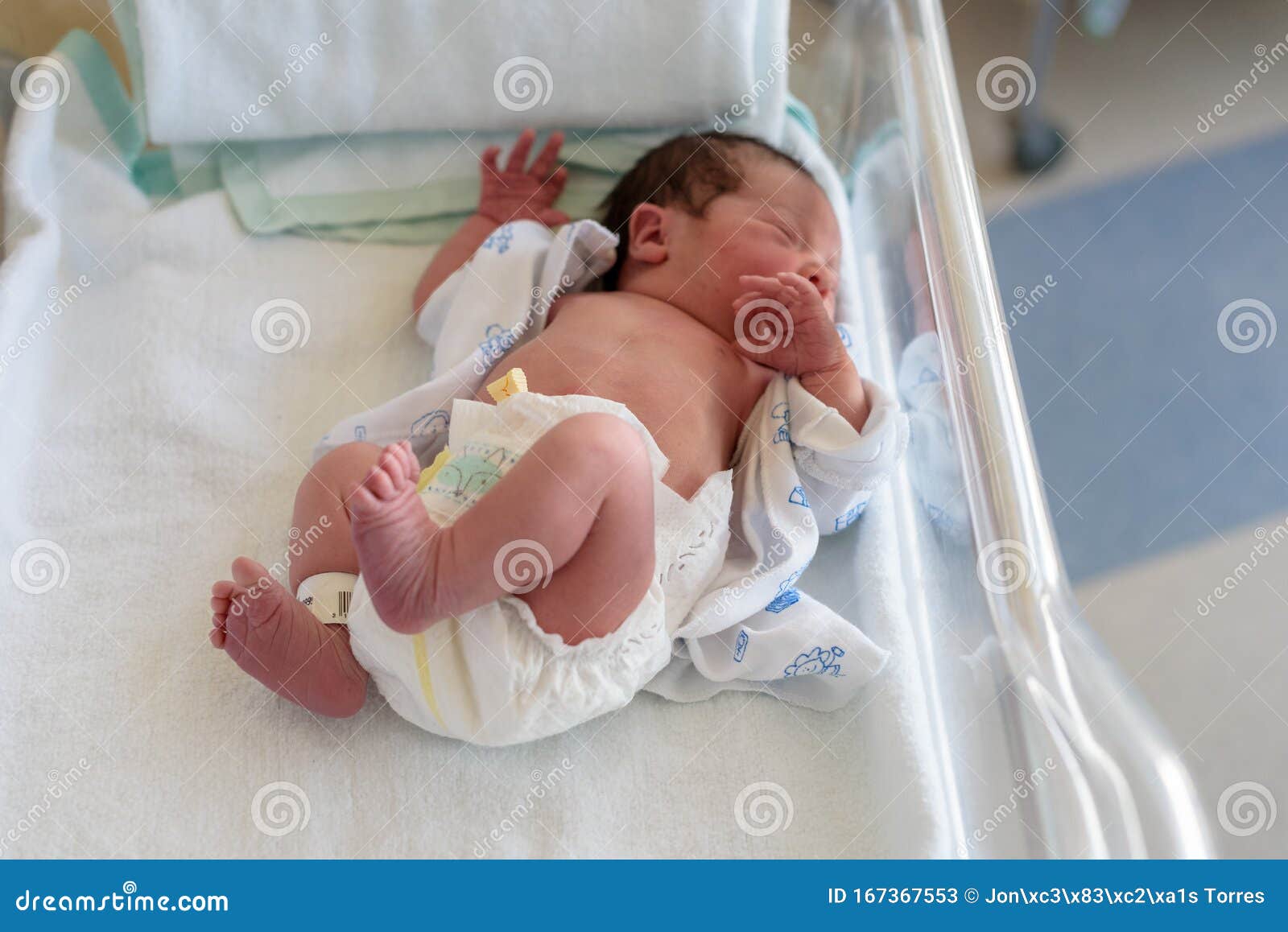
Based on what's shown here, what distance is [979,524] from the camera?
1.15 metres

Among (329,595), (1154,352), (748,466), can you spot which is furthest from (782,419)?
(1154,352)

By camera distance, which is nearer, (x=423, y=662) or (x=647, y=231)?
(x=423, y=662)

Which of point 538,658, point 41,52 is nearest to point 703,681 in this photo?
point 538,658

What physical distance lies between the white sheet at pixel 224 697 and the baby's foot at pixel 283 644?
59 millimetres

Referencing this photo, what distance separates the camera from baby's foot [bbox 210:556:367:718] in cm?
105

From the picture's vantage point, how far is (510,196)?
5.17 ft

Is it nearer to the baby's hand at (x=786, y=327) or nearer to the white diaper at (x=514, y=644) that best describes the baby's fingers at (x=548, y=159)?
the baby's hand at (x=786, y=327)

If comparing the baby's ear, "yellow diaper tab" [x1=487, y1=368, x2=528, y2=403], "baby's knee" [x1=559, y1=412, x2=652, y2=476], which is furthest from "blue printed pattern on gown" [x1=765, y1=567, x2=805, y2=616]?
the baby's ear

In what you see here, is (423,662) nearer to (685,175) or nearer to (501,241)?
(501,241)

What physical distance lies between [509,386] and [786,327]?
332 millimetres

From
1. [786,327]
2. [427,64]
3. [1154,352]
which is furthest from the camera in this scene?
[1154,352]

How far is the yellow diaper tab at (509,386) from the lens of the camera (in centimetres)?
120

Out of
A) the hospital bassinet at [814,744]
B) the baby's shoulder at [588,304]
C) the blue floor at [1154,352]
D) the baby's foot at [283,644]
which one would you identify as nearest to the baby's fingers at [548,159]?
the baby's shoulder at [588,304]

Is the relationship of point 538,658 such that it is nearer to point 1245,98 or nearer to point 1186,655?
point 1186,655
